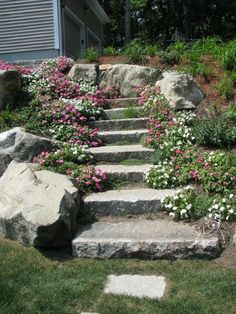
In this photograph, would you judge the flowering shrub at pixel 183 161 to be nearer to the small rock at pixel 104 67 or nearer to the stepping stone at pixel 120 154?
the stepping stone at pixel 120 154

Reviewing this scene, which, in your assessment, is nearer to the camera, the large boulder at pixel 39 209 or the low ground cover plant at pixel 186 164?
the large boulder at pixel 39 209

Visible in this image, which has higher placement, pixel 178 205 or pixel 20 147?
pixel 20 147

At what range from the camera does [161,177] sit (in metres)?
5.55

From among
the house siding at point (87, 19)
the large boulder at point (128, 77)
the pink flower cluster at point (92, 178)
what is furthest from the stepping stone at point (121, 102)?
the house siding at point (87, 19)

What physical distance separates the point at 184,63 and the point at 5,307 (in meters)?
7.09

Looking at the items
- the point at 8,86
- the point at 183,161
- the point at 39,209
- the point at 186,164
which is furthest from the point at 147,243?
the point at 8,86

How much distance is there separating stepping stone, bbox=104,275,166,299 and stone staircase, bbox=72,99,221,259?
40 centimetres

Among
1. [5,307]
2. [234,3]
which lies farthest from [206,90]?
[234,3]

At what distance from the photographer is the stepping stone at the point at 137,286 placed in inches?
144

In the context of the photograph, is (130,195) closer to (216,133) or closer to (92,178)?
(92,178)

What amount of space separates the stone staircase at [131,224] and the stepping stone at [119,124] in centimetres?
41

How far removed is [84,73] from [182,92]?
104 inches

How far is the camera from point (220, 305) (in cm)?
346

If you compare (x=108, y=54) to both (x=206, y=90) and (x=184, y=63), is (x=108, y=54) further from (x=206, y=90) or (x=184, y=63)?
(x=206, y=90)
